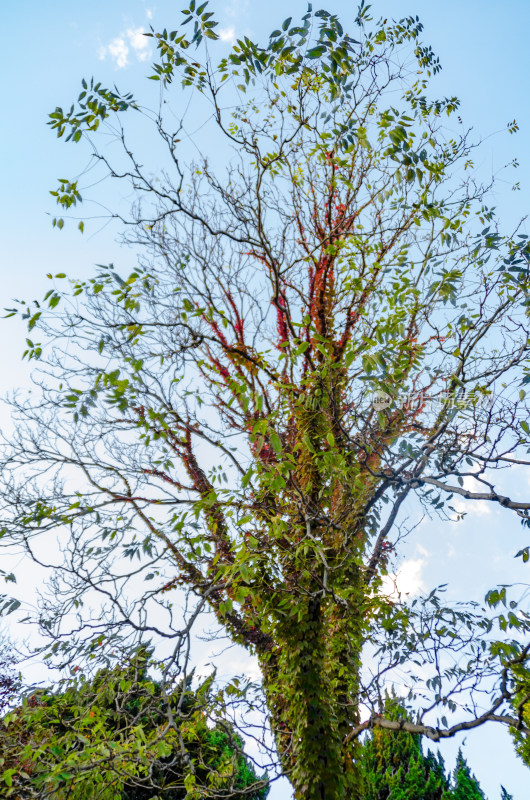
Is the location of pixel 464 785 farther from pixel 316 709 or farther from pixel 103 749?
pixel 103 749

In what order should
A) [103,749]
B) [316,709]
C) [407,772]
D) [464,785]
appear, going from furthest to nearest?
[407,772] < [464,785] < [316,709] < [103,749]

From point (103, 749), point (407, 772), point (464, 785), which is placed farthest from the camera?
point (407, 772)

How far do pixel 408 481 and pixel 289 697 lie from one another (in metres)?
3.00

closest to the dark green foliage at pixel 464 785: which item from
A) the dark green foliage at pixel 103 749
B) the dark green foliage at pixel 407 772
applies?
the dark green foliage at pixel 407 772

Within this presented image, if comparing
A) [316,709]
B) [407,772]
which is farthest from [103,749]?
[407,772]

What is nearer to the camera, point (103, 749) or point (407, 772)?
point (103, 749)

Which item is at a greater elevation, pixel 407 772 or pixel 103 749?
pixel 103 749

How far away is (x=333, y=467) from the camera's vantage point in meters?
4.84

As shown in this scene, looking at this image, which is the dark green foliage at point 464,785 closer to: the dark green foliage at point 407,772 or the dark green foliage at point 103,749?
the dark green foliage at point 407,772

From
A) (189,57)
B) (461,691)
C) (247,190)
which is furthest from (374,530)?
(189,57)

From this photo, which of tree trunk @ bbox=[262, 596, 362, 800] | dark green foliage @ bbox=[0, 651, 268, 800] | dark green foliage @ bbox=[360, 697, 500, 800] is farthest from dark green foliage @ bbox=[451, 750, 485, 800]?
dark green foliage @ bbox=[0, 651, 268, 800]

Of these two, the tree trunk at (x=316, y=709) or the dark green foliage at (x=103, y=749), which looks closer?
the dark green foliage at (x=103, y=749)

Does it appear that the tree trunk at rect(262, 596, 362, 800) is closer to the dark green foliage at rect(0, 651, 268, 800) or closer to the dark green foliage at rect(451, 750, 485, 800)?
the dark green foliage at rect(0, 651, 268, 800)

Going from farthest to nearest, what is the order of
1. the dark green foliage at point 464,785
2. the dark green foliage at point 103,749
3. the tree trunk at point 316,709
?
the dark green foliage at point 464,785, the tree trunk at point 316,709, the dark green foliage at point 103,749
